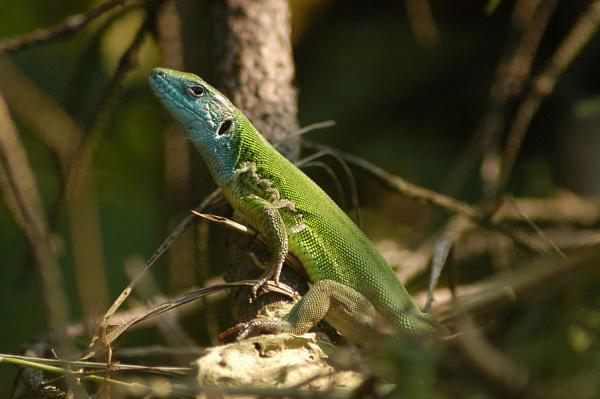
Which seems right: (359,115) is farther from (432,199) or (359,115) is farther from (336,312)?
(336,312)

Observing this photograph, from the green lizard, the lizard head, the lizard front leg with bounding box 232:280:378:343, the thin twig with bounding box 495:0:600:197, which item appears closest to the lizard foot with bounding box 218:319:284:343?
the lizard front leg with bounding box 232:280:378:343

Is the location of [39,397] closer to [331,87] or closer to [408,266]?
[408,266]

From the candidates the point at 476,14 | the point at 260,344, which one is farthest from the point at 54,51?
the point at 260,344

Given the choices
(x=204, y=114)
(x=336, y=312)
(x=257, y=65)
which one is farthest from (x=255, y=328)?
(x=257, y=65)

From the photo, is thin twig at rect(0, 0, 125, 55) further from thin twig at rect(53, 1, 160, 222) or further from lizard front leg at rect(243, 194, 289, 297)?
lizard front leg at rect(243, 194, 289, 297)

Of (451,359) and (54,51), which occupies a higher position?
(451,359)

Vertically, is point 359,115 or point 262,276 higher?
point 262,276
